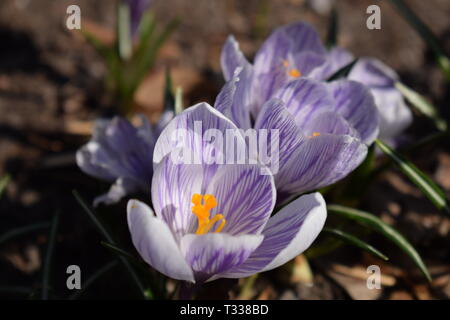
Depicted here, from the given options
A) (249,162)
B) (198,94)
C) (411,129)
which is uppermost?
(198,94)

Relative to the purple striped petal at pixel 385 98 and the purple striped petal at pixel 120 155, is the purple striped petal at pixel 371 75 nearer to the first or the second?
the purple striped petal at pixel 385 98

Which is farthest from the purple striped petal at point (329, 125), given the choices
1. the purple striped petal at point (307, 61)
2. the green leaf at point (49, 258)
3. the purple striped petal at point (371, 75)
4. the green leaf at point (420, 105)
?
the green leaf at point (49, 258)

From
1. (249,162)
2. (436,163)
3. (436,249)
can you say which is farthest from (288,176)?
(436,163)

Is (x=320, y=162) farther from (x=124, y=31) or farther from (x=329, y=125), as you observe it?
(x=124, y=31)

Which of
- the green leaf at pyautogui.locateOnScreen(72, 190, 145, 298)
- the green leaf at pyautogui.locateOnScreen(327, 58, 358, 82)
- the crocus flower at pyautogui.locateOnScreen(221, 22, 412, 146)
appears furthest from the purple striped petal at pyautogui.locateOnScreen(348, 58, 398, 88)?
the green leaf at pyautogui.locateOnScreen(72, 190, 145, 298)

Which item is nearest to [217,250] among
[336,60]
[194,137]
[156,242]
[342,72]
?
[156,242]

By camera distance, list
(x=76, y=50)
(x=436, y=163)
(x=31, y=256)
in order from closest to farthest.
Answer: (x=31, y=256), (x=436, y=163), (x=76, y=50)
